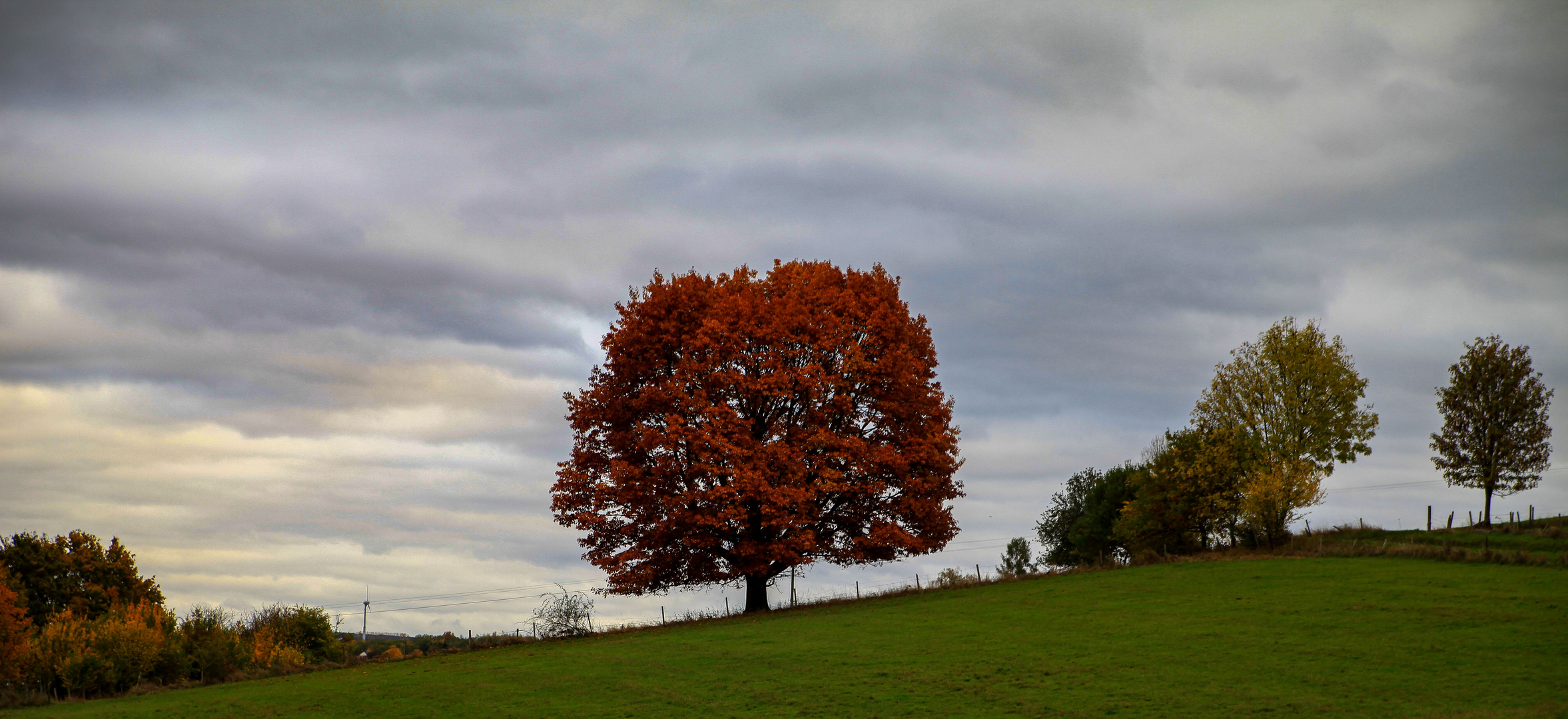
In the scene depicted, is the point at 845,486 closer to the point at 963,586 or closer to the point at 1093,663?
the point at 963,586

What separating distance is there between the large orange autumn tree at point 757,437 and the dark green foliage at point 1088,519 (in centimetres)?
3246

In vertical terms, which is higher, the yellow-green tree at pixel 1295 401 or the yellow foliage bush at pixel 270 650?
the yellow-green tree at pixel 1295 401

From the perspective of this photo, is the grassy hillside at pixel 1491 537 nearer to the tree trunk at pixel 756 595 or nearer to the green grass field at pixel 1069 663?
the green grass field at pixel 1069 663

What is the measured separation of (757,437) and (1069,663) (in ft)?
65.5

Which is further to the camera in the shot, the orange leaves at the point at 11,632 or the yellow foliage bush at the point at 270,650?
the orange leaves at the point at 11,632

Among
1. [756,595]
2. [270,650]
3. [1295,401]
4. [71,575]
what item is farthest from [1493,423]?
[71,575]

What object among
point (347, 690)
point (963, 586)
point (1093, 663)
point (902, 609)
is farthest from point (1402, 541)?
point (347, 690)

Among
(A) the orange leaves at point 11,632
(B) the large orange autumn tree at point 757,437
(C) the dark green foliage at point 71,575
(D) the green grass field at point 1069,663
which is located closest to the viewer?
(D) the green grass field at point 1069,663

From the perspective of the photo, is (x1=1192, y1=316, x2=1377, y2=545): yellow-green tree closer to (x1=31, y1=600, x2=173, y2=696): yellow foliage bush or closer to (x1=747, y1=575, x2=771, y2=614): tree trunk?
(x1=747, y1=575, x2=771, y2=614): tree trunk

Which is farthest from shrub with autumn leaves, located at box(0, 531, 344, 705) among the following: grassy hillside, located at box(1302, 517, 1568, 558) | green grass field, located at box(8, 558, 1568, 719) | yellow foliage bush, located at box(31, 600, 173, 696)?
grassy hillside, located at box(1302, 517, 1568, 558)

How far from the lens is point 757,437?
45750 mm

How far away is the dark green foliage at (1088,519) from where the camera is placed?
263 ft

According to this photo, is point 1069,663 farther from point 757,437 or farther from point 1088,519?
point 1088,519

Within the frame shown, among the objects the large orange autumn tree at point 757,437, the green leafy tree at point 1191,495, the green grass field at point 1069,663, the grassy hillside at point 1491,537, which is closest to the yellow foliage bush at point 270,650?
the green grass field at point 1069,663
